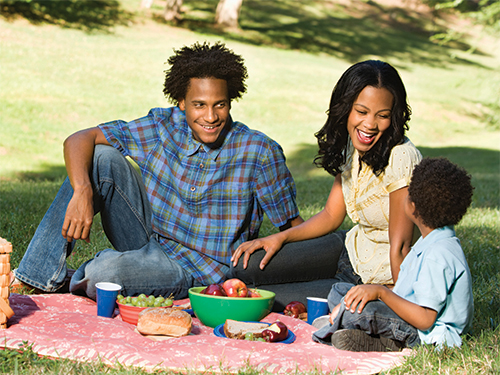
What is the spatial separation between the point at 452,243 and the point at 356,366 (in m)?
0.75

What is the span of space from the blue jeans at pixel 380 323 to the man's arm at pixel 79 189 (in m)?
1.59

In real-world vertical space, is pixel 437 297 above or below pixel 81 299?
above

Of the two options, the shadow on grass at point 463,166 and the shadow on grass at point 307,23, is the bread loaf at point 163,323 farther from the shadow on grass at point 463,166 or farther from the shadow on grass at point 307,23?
the shadow on grass at point 307,23

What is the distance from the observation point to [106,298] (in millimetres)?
3258

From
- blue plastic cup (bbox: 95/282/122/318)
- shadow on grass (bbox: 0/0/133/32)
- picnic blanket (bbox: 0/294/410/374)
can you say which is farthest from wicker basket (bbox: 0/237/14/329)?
shadow on grass (bbox: 0/0/133/32)

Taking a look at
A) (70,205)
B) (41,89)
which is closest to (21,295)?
(70,205)

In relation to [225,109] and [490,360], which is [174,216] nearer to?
[225,109]

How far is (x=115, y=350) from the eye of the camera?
2.65 meters

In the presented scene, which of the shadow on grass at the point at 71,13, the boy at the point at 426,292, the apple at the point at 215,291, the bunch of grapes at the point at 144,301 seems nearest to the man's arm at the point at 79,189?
Result: the bunch of grapes at the point at 144,301

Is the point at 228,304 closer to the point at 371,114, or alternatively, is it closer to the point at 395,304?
the point at 395,304

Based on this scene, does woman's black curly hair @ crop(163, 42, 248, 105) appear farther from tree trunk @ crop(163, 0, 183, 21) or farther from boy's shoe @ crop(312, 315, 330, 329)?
tree trunk @ crop(163, 0, 183, 21)

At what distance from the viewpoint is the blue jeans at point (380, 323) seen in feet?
8.97

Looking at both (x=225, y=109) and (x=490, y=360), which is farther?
(x=225, y=109)

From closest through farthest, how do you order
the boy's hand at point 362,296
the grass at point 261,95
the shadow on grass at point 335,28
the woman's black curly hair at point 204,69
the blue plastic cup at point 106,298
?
the boy's hand at point 362,296
the blue plastic cup at point 106,298
the woman's black curly hair at point 204,69
the grass at point 261,95
the shadow on grass at point 335,28
